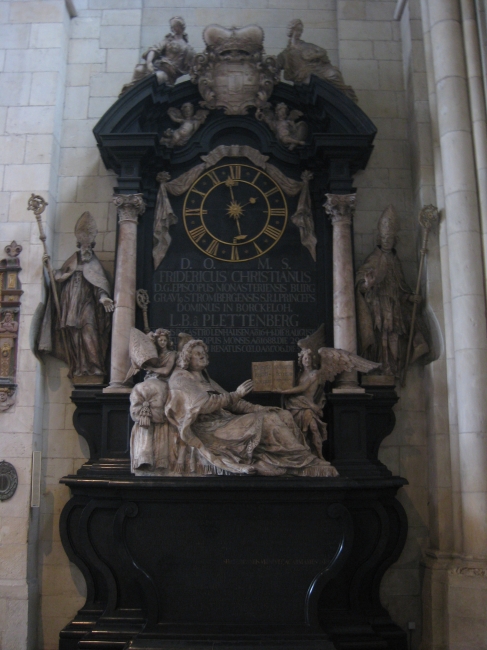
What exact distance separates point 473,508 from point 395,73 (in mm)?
5628

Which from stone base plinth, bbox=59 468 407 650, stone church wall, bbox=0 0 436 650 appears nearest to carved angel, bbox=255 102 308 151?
stone church wall, bbox=0 0 436 650

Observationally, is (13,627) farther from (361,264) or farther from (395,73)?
(395,73)

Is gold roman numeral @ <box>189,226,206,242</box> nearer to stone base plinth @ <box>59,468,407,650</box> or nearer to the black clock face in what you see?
the black clock face

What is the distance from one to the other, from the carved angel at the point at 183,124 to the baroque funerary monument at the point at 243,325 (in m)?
0.03

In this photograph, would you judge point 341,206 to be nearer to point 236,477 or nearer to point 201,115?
point 201,115

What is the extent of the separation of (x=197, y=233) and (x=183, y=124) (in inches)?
54.2

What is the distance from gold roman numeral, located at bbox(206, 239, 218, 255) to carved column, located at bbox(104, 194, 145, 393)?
90cm

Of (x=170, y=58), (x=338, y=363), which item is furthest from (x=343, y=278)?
(x=170, y=58)

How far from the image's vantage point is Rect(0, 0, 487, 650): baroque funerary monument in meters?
7.11

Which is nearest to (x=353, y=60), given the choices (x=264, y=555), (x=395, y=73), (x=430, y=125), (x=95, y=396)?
(x=395, y=73)

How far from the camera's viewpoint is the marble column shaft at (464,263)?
7363 millimetres

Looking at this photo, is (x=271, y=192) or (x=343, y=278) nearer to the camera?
(x=343, y=278)

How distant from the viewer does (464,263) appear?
25.6 ft

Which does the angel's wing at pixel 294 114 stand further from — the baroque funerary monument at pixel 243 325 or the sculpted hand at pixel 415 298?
the sculpted hand at pixel 415 298
